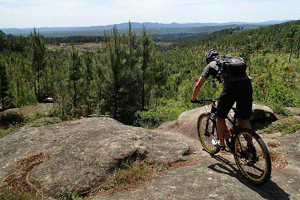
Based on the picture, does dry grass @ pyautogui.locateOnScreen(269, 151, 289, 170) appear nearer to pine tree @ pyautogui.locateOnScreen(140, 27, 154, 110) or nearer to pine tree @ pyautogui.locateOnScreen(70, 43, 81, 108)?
pine tree @ pyautogui.locateOnScreen(140, 27, 154, 110)

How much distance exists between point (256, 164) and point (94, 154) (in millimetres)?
3426

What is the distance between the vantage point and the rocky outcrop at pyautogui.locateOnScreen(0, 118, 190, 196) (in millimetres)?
4047

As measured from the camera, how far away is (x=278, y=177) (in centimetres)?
396

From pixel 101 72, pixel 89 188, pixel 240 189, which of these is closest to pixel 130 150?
pixel 89 188

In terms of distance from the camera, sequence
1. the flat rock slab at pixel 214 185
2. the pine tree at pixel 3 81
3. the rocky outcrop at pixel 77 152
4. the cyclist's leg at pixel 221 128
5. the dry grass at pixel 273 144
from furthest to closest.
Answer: the pine tree at pixel 3 81 < the dry grass at pixel 273 144 < the cyclist's leg at pixel 221 128 < the rocky outcrop at pixel 77 152 < the flat rock slab at pixel 214 185

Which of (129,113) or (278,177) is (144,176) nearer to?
(278,177)

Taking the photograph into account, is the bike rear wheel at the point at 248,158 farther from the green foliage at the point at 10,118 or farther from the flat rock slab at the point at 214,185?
the green foliage at the point at 10,118

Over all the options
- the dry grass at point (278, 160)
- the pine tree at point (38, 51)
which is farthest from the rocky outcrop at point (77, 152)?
the pine tree at point (38, 51)

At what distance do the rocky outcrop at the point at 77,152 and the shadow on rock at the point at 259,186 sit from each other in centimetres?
102

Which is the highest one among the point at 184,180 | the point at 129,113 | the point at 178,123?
the point at 184,180

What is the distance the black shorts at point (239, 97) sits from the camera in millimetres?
3783

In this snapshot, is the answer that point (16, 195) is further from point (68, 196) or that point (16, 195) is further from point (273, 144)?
point (273, 144)

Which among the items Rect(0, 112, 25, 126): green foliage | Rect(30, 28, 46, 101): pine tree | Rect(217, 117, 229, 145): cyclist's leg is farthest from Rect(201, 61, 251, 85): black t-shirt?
Rect(30, 28, 46, 101): pine tree

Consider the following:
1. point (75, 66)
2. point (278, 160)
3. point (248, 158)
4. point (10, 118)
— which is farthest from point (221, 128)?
point (10, 118)
